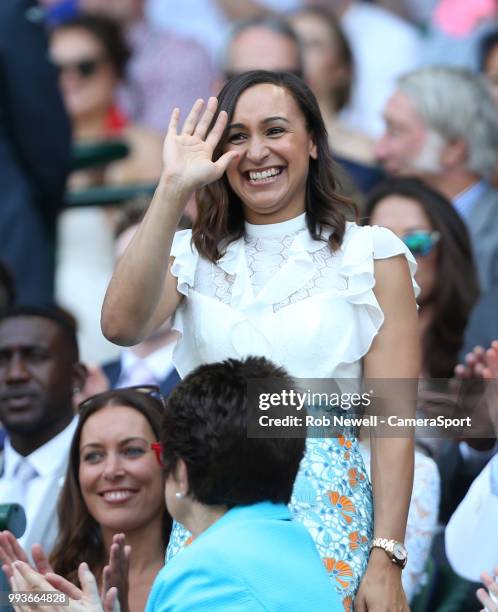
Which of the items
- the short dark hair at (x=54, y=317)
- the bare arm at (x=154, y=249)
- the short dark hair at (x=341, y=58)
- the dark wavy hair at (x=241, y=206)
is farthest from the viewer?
the short dark hair at (x=341, y=58)

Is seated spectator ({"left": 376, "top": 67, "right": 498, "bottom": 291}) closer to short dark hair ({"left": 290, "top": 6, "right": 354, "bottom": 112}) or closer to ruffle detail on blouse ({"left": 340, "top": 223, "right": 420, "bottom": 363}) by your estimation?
short dark hair ({"left": 290, "top": 6, "right": 354, "bottom": 112})

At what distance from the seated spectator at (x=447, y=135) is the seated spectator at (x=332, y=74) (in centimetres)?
70

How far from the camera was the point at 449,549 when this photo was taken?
15.1 feet

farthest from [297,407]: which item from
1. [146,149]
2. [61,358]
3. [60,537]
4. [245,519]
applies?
[146,149]

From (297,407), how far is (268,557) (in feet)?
1.30

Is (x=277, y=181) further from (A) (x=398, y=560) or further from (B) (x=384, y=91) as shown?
(B) (x=384, y=91)

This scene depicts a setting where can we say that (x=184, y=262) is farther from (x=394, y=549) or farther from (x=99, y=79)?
(x=99, y=79)

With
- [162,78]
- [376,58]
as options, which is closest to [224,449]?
[162,78]

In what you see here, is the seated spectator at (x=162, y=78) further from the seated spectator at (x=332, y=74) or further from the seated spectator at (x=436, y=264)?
the seated spectator at (x=436, y=264)

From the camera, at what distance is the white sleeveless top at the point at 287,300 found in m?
4.02

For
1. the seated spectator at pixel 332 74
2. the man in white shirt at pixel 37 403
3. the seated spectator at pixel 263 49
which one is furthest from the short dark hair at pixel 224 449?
the seated spectator at pixel 332 74

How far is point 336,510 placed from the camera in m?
3.91

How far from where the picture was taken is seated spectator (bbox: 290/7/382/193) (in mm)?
8055

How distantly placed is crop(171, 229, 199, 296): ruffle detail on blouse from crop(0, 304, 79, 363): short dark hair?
1.45 meters
